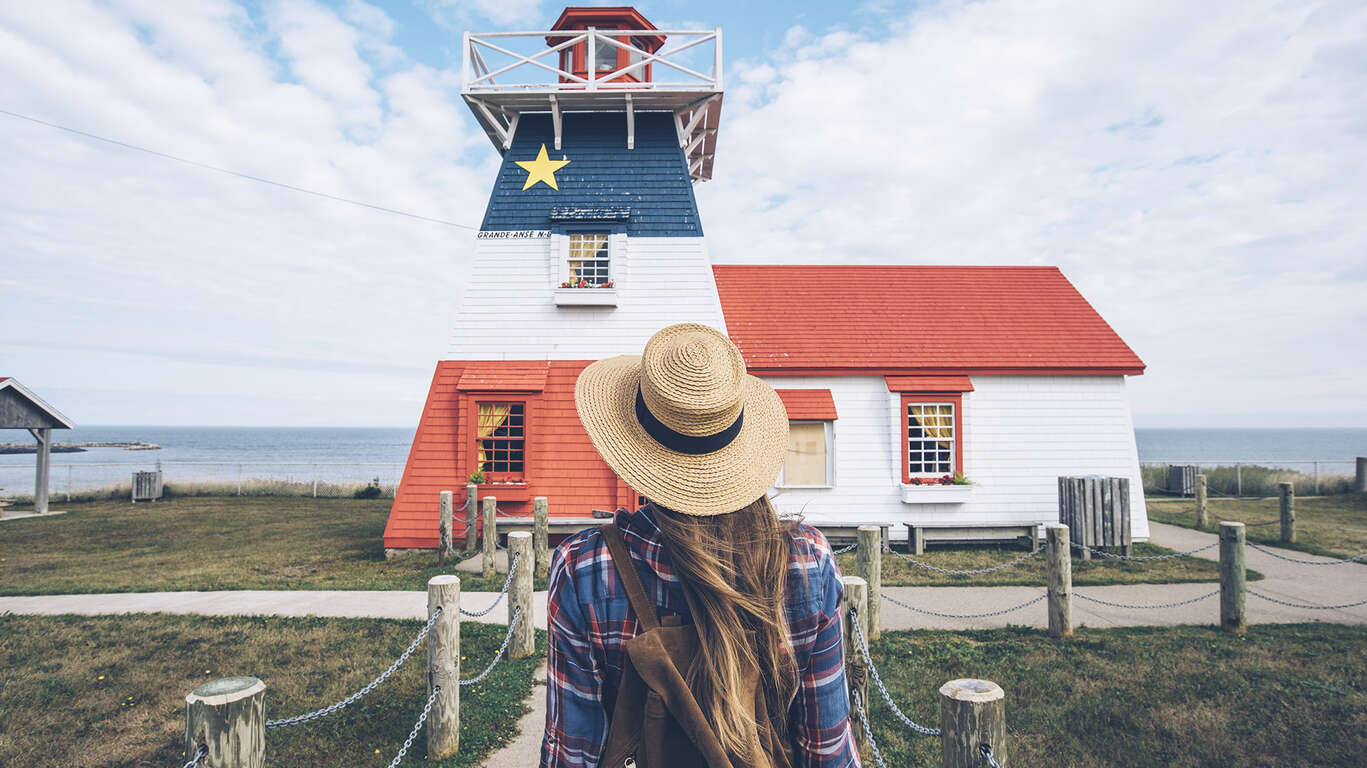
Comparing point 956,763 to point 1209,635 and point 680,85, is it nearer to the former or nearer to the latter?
point 1209,635

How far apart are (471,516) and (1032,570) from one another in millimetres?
9762

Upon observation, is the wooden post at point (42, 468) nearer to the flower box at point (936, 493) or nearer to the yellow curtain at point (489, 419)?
the yellow curtain at point (489, 419)

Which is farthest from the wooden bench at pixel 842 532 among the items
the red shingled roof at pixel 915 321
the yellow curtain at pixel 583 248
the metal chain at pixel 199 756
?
the metal chain at pixel 199 756

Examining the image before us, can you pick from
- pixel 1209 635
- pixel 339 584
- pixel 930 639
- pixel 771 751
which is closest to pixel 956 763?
pixel 771 751

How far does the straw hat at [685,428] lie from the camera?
77.7 inches

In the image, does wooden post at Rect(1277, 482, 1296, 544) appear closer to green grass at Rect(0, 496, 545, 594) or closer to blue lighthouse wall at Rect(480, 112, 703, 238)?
blue lighthouse wall at Rect(480, 112, 703, 238)

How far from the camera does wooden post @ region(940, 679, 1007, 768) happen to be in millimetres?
2754

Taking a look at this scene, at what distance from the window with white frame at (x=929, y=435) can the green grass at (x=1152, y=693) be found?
614 cm

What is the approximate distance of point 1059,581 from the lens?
7.48 m

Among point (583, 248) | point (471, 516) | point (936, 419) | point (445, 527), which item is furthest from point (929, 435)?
point (445, 527)

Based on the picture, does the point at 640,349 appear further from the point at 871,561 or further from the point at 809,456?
the point at 871,561

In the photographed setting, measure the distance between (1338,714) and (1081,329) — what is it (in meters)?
10.5

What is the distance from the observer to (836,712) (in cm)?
205

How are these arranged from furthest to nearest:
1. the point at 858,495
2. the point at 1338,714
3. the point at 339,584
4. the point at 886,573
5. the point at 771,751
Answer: the point at 858,495, the point at 886,573, the point at 339,584, the point at 1338,714, the point at 771,751
